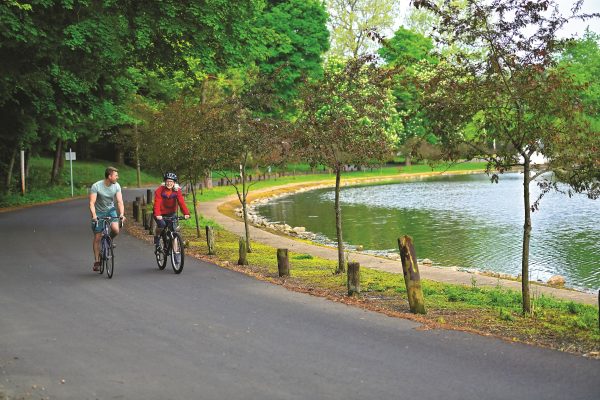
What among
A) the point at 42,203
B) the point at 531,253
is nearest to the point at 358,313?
the point at 531,253

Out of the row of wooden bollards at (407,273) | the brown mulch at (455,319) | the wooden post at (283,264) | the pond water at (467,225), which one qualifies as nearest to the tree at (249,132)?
the wooden post at (283,264)

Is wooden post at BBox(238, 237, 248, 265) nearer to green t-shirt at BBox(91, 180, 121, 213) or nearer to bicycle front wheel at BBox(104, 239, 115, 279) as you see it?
bicycle front wheel at BBox(104, 239, 115, 279)

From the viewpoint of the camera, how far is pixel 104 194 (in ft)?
42.7

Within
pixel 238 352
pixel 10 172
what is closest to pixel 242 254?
pixel 238 352

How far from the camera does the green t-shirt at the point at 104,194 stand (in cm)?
1299

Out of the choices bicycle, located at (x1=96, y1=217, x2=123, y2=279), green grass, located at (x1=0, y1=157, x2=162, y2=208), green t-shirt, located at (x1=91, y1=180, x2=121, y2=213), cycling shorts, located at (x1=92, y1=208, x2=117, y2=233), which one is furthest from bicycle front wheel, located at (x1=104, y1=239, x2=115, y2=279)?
green grass, located at (x1=0, y1=157, x2=162, y2=208)

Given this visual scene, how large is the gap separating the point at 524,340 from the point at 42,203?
109ft

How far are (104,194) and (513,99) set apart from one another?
743cm

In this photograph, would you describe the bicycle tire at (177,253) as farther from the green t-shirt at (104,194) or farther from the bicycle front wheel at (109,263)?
the green t-shirt at (104,194)

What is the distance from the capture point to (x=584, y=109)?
10.2m

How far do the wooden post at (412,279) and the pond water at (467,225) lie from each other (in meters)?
7.81

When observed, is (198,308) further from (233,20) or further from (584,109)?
(233,20)

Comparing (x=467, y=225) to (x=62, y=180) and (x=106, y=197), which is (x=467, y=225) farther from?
(x=62, y=180)

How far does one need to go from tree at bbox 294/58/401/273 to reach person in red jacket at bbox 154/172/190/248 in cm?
291
